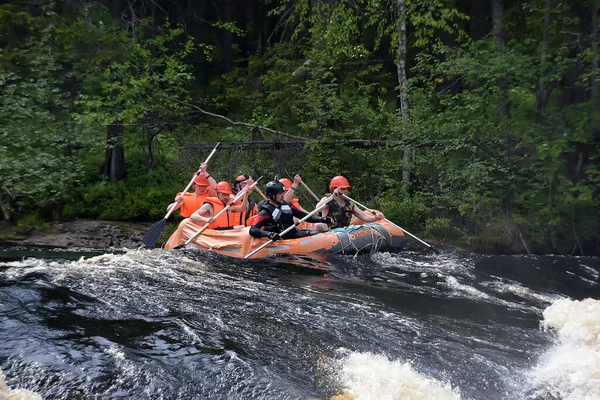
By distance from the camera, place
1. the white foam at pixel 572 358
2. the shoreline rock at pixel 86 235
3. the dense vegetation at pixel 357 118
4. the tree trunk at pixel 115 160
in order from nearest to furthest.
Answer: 1. the white foam at pixel 572 358
2. the dense vegetation at pixel 357 118
3. the shoreline rock at pixel 86 235
4. the tree trunk at pixel 115 160

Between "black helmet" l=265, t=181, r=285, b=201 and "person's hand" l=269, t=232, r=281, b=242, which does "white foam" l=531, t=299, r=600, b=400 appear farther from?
"black helmet" l=265, t=181, r=285, b=201

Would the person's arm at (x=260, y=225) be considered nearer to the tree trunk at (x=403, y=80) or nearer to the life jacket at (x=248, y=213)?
the life jacket at (x=248, y=213)

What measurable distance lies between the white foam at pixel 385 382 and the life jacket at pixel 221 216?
21.8 feet

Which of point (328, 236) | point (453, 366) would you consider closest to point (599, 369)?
point (453, 366)

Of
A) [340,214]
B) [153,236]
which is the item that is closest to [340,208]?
[340,214]

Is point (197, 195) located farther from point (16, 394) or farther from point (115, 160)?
point (16, 394)

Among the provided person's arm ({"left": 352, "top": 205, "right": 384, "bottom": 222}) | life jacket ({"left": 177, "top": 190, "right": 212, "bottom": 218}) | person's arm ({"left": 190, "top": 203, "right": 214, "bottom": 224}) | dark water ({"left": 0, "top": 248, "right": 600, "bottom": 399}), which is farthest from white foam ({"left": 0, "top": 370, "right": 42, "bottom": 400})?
life jacket ({"left": 177, "top": 190, "right": 212, "bottom": 218})

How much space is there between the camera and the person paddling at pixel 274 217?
9742 millimetres

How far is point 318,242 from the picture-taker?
31.8ft

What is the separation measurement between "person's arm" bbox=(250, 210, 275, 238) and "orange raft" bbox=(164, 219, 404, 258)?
175 mm

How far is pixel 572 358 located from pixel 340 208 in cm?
651

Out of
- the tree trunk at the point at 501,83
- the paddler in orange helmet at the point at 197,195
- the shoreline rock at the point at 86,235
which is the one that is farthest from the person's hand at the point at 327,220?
the shoreline rock at the point at 86,235

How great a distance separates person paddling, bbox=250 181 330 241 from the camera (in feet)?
32.0

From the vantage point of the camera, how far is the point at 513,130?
11.8m
